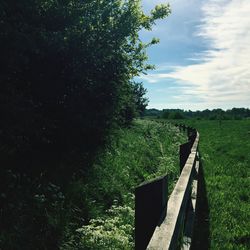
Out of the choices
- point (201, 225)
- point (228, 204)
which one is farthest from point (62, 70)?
point (228, 204)

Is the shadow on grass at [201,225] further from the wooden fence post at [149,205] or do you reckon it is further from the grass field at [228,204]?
the wooden fence post at [149,205]

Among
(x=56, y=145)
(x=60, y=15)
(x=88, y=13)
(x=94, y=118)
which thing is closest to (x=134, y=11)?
(x=88, y=13)

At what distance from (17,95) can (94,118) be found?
2571 mm

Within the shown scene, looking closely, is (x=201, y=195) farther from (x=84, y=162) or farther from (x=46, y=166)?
(x=46, y=166)

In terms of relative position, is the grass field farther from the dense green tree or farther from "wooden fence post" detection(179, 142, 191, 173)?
the dense green tree

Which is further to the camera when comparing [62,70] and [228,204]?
[62,70]

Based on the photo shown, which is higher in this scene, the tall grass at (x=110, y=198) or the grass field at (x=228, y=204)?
the tall grass at (x=110, y=198)

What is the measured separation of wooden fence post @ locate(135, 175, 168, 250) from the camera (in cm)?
221

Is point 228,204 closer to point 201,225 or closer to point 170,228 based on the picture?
point 201,225

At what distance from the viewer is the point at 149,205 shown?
7.36 ft

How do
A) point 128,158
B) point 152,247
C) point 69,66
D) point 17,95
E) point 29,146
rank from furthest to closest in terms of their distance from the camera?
point 128,158, point 69,66, point 29,146, point 17,95, point 152,247

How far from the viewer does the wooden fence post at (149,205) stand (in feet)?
7.24

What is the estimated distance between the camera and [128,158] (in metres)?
10.2

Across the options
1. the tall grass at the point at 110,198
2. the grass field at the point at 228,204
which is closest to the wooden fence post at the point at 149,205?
the tall grass at the point at 110,198
